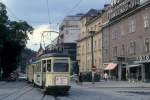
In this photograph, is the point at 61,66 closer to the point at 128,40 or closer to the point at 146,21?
the point at 146,21

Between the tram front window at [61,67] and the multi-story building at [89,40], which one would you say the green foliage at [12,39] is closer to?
the multi-story building at [89,40]

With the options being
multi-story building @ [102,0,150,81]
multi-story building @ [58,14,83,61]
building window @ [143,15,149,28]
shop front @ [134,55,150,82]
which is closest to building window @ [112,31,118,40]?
multi-story building @ [102,0,150,81]

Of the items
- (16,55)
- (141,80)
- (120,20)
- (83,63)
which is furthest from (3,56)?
(141,80)

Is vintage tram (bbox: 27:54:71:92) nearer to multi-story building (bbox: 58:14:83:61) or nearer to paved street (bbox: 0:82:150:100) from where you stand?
paved street (bbox: 0:82:150:100)

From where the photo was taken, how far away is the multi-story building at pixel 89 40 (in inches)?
3656

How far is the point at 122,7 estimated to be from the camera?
7581cm

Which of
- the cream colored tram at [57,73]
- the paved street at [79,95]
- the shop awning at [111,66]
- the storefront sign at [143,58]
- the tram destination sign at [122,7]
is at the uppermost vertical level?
Result: the tram destination sign at [122,7]

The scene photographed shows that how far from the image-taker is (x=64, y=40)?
13512cm

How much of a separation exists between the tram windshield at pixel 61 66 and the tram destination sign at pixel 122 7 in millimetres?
35067

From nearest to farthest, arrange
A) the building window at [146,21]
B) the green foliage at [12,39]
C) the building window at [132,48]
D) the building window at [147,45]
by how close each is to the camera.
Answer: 1. the building window at [147,45]
2. the building window at [146,21]
3. the building window at [132,48]
4. the green foliage at [12,39]

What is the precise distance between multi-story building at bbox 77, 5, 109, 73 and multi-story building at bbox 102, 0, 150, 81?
5.43 meters

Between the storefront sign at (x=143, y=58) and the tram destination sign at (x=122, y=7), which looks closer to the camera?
the storefront sign at (x=143, y=58)

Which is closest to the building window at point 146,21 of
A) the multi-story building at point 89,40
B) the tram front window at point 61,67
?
the multi-story building at point 89,40

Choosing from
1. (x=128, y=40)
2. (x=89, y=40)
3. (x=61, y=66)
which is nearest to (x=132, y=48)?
(x=128, y=40)
